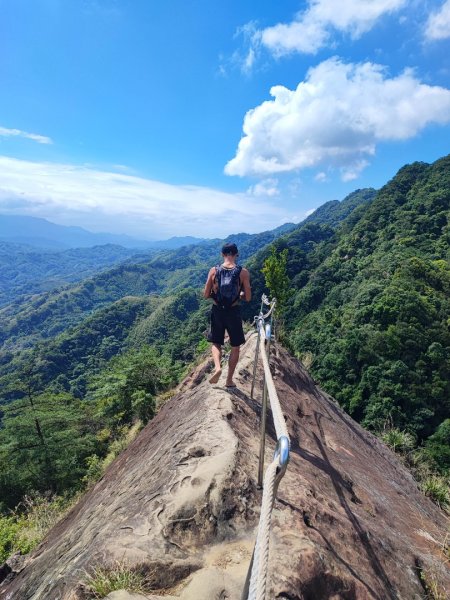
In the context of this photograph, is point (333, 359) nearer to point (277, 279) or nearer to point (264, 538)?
point (277, 279)

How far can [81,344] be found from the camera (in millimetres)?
120312

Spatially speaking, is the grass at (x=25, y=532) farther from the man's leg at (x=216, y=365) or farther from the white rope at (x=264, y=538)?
the white rope at (x=264, y=538)

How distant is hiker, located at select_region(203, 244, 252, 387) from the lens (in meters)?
5.51

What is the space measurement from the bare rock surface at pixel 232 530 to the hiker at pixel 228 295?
1122 millimetres

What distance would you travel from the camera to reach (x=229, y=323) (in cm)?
579

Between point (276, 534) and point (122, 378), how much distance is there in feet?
66.2

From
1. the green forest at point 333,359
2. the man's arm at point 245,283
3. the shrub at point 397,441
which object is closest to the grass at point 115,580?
the man's arm at point 245,283

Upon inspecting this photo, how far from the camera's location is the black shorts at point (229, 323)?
5766mm

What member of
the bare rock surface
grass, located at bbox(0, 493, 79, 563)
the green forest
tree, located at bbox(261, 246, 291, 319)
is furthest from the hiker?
A: tree, located at bbox(261, 246, 291, 319)

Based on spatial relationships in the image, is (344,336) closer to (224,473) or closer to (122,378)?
(122,378)

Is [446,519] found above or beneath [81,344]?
above

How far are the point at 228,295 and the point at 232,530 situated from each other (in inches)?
129

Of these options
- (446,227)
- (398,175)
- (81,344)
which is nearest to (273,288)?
(446,227)

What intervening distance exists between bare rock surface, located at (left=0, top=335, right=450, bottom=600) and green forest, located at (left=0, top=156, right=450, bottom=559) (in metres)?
7.05
